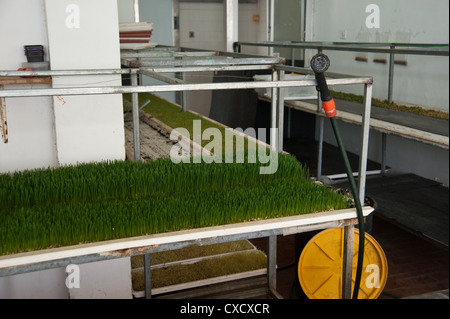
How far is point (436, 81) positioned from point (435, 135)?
1.42 m

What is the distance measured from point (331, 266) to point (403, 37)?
115 inches

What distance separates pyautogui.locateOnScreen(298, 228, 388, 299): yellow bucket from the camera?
2412mm

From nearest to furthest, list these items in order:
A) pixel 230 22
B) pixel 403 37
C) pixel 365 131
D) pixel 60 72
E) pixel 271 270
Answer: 1. pixel 365 131
2. pixel 60 72
3. pixel 271 270
4. pixel 403 37
5. pixel 230 22

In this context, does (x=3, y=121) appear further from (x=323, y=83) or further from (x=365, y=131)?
(x=365, y=131)

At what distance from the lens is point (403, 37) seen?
462cm

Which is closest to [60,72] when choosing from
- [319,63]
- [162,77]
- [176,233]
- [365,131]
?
[162,77]

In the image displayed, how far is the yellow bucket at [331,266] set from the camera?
2412mm

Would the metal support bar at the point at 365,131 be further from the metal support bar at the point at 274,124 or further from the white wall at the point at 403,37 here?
the white wall at the point at 403,37

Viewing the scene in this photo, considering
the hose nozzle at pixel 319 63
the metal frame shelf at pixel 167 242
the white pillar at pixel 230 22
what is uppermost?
the white pillar at pixel 230 22

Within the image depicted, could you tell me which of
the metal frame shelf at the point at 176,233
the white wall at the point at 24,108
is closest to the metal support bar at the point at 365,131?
the metal frame shelf at the point at 176,233

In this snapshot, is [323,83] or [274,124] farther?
[274,124]

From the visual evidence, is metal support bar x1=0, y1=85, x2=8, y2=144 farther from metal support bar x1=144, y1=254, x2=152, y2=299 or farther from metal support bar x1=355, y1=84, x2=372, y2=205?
metal support bar x1=355, y1=84, x2=372, y2=205

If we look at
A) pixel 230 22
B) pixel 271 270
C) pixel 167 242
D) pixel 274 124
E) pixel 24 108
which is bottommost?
pixel 271 270

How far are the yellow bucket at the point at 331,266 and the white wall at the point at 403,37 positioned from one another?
223 centimetres
